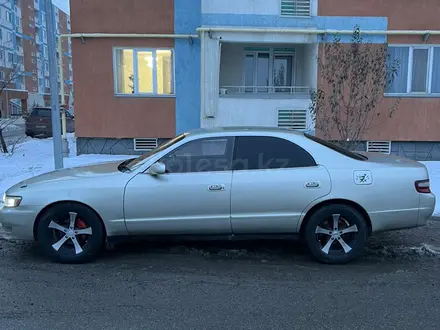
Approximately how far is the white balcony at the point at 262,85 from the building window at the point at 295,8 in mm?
962

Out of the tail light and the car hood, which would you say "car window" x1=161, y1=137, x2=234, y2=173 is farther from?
the tail light

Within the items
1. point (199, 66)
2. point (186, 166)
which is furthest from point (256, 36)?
point (186, 166)

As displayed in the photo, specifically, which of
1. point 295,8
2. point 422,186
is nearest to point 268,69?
point 295,8

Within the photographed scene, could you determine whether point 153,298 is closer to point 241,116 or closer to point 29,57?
point 241,116

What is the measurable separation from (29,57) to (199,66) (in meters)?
68.5

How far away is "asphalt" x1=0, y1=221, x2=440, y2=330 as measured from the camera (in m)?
3.33

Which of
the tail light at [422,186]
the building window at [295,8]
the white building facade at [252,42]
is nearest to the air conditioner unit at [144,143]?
the white building facade at [252,42]

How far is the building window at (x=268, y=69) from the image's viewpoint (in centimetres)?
1267

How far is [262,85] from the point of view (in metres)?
12.8

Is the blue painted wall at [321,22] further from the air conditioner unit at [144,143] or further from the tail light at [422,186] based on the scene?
the tail light at [422,186]

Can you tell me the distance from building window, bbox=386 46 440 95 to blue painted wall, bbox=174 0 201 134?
5.37m

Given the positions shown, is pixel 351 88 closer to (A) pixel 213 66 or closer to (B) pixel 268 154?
(A) pixel 213 66

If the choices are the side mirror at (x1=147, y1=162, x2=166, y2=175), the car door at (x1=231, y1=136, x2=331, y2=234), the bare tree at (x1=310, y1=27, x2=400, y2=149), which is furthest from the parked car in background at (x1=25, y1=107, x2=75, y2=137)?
the car door at (x1=231, y1=136, x2=331, y2=234)

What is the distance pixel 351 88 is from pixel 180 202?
22.0 ft
